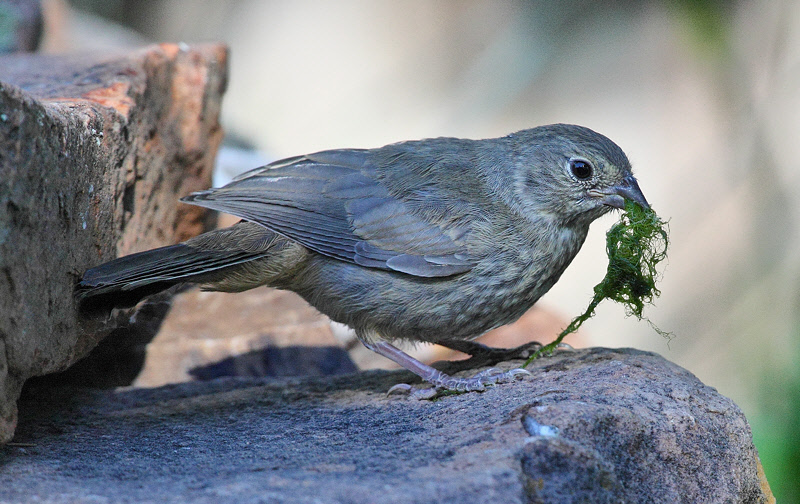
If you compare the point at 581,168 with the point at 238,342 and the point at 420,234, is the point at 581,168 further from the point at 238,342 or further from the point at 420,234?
the point at 238,342

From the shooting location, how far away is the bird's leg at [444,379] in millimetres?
3555

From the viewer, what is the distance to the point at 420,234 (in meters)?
3.75

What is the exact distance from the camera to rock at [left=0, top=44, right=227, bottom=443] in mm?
2547

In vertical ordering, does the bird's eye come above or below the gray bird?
above

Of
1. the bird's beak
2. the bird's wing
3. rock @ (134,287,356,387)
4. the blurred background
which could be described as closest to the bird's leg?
the bird's wing

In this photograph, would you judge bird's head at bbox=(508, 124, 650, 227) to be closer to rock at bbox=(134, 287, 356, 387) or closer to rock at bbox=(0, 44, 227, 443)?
rock at bbox=(134, 287, 356, 387)

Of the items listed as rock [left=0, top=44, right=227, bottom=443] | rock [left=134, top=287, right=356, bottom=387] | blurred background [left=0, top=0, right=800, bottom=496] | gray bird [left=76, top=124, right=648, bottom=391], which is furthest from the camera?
blurred background [left=0, top=0, right=800, bottom=496]

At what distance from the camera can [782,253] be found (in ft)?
24.3

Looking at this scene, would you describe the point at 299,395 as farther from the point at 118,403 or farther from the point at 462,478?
the point at 462,478

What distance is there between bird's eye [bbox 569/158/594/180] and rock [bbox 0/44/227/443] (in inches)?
89.3

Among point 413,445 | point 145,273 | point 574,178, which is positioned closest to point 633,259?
point 574,178

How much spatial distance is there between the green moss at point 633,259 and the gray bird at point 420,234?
124mm

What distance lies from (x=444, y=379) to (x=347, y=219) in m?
0.94

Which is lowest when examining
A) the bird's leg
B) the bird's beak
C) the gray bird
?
the bird's leg
